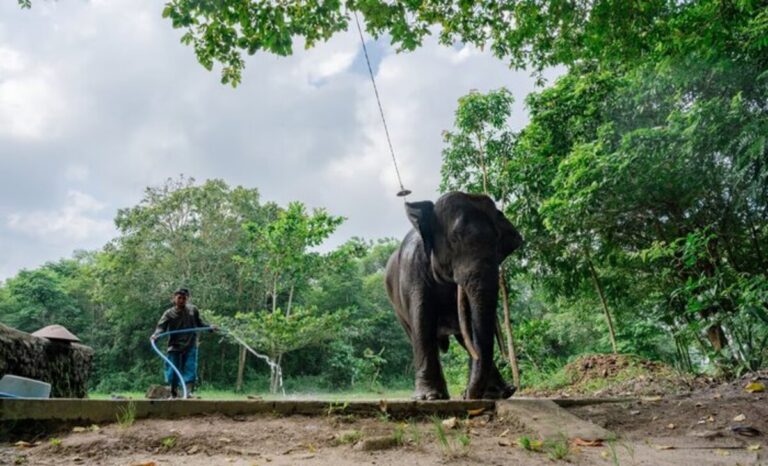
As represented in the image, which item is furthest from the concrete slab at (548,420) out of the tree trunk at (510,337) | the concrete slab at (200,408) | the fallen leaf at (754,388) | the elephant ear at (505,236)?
the tree trunk at (510,337)

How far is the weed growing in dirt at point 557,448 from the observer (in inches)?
113

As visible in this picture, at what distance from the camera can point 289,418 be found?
4055mm

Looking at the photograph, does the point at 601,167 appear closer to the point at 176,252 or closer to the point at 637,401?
the point at 637,401

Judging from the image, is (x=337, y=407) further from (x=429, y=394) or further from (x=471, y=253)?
(x=471, y=253)

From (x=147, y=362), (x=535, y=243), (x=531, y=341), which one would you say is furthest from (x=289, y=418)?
(x=147, y=362)

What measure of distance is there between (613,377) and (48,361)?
9909 mm

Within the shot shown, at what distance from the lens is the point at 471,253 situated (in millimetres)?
5137

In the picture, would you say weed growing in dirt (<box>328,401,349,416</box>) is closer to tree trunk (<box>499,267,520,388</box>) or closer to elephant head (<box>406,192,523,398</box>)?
elephant head (<box>406,192,523,398</box>)

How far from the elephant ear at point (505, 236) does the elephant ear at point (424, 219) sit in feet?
2.42

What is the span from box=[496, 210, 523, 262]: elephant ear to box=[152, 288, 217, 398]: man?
5.33 m

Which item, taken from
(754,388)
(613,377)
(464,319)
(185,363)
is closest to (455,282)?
(464,319)

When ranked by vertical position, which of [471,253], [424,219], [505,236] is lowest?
[471,253]

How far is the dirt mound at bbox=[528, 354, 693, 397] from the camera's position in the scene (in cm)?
827

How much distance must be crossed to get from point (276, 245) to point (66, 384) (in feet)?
49.3
